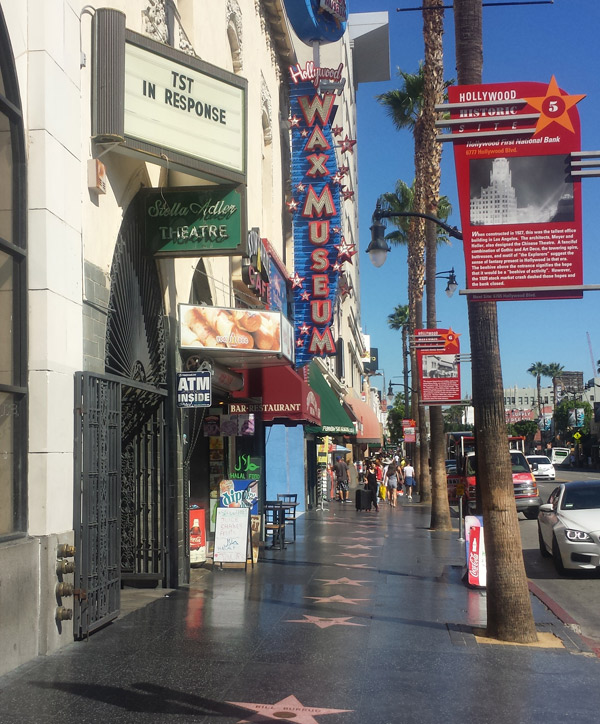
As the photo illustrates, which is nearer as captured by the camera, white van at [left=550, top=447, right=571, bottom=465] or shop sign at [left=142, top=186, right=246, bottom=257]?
shop sign at [left=142, top=186, right=246, bottom=257]

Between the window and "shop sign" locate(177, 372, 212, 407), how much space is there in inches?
173

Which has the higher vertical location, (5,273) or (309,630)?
(5,273)

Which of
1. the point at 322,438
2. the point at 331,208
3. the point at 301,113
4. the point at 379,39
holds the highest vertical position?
the point at 379,39

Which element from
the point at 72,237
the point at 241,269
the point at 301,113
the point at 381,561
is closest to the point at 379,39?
the point at 301,113

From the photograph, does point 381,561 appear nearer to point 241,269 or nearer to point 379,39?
point 241,269

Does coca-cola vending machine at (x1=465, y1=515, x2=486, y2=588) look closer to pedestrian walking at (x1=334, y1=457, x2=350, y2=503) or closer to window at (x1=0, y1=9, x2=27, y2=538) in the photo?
window at (x1=0, y1=9, x2=27, y2=538)

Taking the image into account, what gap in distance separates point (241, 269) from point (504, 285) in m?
10.3

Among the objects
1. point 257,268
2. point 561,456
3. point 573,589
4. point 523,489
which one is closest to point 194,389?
point 257,268

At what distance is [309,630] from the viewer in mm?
9453

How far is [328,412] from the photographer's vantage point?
28.5m

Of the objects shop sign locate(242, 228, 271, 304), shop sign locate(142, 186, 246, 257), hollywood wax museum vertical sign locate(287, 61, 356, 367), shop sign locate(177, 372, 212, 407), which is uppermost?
hollywood wax museum vertical sign locate(287, 61, 356, 367)

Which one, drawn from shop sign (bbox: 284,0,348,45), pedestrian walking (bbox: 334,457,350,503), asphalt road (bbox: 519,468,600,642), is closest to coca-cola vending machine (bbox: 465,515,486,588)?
asphalt road (bbox: 519,468,600,642)

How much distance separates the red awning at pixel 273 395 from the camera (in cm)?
1822

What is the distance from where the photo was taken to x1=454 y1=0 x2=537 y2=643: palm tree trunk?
934cm
